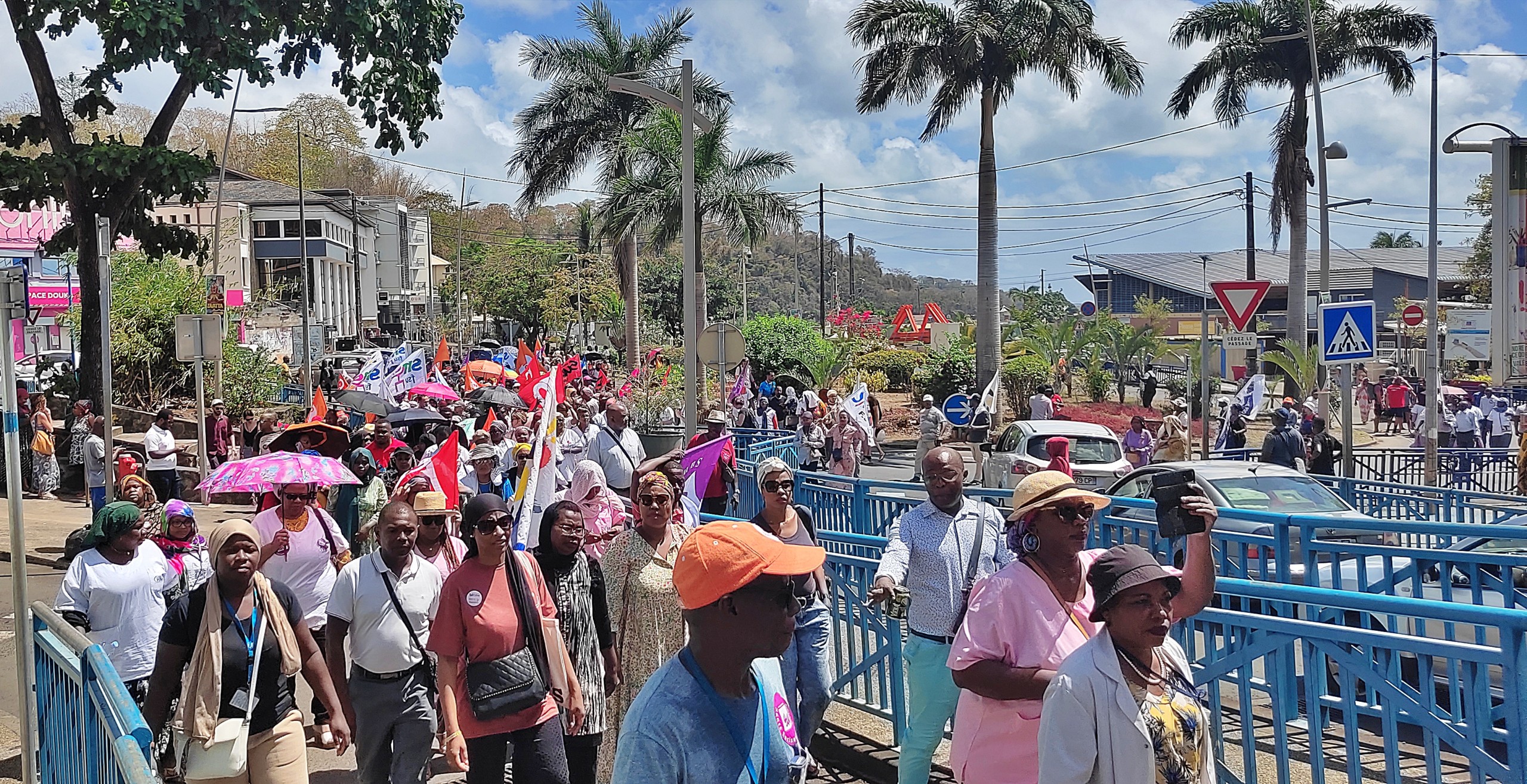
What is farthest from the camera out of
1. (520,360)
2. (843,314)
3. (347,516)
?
(843,314)

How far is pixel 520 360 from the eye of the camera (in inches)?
965

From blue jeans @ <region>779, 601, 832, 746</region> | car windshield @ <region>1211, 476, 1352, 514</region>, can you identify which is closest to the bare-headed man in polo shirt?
blue jeans @ <region>779, 601, 832, 746</region>

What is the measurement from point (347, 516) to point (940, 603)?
565cm

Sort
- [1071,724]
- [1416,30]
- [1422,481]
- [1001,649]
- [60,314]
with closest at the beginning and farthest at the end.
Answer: [1071,724] < [1001,649] < [1422,481] < [60,314] < [1416,30]

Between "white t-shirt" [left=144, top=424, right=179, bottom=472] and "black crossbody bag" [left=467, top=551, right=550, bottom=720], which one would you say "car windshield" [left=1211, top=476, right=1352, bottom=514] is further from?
"white t-shirt" [left=144, top=424, right=179, bottom=472]

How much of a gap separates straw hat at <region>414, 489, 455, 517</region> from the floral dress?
0.80 meters

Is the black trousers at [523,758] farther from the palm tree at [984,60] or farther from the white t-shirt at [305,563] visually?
the palm tree at [984,60]

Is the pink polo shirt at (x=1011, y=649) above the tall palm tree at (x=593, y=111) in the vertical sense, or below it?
below

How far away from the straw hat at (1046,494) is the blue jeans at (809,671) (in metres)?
1.95

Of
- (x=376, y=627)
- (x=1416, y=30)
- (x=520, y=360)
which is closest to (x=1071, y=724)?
(x=376, y=627)

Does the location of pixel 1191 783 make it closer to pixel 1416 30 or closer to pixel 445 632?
pixel 445 632

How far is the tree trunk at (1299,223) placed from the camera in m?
33.9

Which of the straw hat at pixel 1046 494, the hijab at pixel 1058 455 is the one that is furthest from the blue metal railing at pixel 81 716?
the hijab at pixel 1058 455

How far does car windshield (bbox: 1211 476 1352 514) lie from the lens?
10461 millimetres
